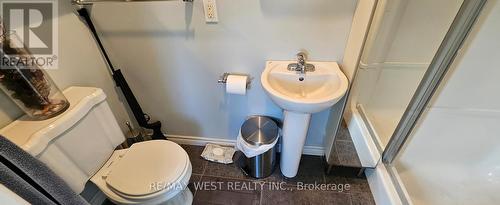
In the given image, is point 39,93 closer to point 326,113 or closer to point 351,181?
point 326,113

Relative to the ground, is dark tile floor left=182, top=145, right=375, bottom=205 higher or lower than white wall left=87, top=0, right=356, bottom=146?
lower

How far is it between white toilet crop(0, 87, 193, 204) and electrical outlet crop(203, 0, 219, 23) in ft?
2.21

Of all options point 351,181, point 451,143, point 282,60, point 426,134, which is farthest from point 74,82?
point 451,143

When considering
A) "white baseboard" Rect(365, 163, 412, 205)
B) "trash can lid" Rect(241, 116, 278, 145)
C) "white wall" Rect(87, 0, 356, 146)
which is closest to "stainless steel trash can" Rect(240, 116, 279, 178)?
"trash can lid" Rect(241, 116, 278, 145)

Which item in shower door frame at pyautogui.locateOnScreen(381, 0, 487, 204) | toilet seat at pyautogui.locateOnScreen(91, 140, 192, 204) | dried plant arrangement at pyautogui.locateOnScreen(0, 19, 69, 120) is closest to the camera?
dried plant arrangement at pyautogui.locateOnScreen(0, 19, 69, 120)

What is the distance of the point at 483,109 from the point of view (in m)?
1.27

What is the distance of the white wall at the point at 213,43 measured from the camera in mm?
1102

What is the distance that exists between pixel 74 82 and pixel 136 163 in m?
0.57

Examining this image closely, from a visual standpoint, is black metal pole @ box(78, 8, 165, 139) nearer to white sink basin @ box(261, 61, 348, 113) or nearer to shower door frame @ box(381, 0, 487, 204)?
white sink basin @ box(261, 61, 348, 113)

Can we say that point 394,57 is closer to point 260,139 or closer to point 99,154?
point 260,139

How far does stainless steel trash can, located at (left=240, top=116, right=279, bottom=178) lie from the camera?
4.39 ft

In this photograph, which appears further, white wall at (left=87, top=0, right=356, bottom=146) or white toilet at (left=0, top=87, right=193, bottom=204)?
white wall at (left=87, top=0, right=356, bottom=146)

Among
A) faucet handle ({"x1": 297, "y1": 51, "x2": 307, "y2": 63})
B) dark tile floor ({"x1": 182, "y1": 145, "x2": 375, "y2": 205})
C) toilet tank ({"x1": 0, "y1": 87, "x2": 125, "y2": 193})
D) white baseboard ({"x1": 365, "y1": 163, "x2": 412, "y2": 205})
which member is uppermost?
faucet handle ({"x1": 297, "y1": 51, "x2": 307, "y2": 63})

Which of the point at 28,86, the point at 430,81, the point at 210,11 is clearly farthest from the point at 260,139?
the point at 28,86
